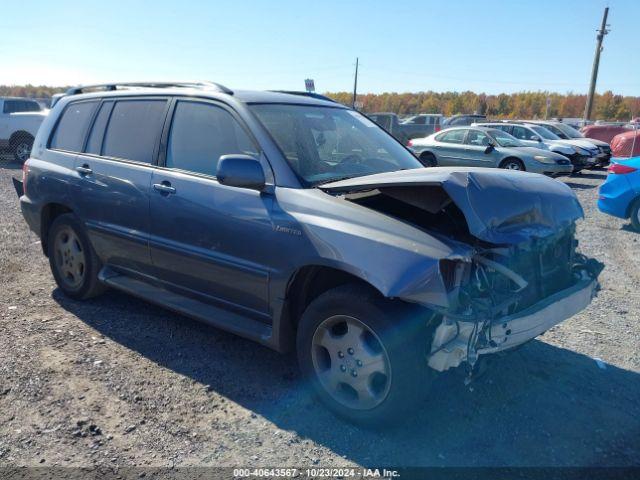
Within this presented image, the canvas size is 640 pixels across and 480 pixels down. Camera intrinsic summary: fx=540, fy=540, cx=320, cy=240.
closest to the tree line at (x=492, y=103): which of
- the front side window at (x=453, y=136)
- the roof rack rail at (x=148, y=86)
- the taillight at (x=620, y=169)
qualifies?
the front side window at (x=453, y=136)

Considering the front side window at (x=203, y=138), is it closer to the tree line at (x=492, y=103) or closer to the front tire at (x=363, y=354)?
the front tire at (x=363, y=354)

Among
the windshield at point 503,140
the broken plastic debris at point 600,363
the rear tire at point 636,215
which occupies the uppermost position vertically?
the windshield at point 503,140

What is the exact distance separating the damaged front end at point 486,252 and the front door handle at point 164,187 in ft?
4.19

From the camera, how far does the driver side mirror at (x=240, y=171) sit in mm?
3273

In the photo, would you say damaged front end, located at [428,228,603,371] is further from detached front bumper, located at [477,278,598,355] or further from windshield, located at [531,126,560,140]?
windshield, located at [531,126,560,140]

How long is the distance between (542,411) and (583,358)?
3.13 feet

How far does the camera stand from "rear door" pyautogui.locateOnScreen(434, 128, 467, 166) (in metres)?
15.2

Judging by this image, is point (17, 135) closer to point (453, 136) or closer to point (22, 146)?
point (22, 146)

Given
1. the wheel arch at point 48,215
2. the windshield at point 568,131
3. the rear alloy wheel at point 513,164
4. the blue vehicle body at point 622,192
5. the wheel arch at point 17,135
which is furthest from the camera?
the windshield at point 568,131

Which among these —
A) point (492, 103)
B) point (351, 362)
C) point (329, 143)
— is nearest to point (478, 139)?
point (329, 143)

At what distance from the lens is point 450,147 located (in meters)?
15.4

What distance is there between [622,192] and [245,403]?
24.6 ft

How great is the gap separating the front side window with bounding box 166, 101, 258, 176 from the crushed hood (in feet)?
A: 2.64

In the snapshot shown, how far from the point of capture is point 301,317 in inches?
132
